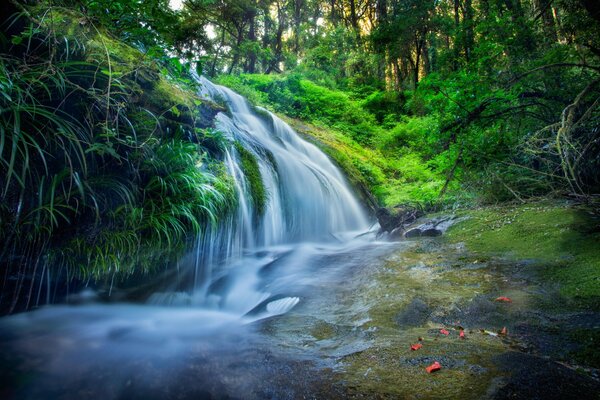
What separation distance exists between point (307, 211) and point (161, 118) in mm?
3985

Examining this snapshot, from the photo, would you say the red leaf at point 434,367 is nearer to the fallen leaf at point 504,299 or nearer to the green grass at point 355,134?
the fallen leaf at point 504,299

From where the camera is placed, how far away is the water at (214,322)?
1.93m

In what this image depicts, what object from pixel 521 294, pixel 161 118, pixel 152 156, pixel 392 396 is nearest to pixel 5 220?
pixel 152 156

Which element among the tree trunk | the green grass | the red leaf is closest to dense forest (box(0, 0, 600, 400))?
the red leaf

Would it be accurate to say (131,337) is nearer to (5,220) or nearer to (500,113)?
(5,220)

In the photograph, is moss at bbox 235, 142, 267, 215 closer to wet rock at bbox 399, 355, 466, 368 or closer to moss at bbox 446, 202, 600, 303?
moss at bbox 446, 202, 600, 303

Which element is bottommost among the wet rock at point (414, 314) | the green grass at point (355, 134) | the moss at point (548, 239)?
the wet rock at point (414, 314)

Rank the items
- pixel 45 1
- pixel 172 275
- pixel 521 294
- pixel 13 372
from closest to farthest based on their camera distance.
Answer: pixel 13 372 → pixel 521 294 → pixel 45 1 → pixel 172 275

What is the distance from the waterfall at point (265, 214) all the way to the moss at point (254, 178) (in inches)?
2.1

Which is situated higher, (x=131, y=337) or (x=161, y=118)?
(x=161, y=118)

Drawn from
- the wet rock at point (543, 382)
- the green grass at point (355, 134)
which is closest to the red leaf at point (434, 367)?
the wet rock at point (543, 382)

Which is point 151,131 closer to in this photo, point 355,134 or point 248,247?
point 248,247

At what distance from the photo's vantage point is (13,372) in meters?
2.23

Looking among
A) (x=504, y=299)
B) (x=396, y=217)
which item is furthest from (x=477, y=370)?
(x=396, y=217)
